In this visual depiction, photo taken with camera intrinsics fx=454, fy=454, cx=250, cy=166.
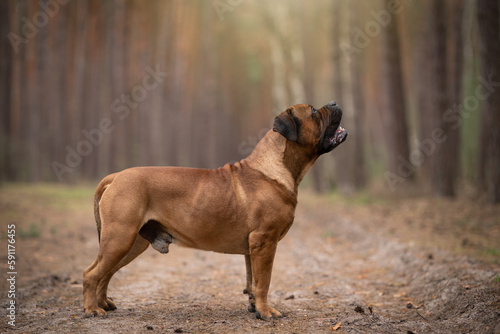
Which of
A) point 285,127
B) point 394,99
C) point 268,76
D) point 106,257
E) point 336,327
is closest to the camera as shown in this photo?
point 336,327

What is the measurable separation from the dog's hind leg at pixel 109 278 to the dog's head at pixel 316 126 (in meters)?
1.90

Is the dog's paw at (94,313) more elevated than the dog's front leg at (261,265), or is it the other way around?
the dog's front leg at (261,265)

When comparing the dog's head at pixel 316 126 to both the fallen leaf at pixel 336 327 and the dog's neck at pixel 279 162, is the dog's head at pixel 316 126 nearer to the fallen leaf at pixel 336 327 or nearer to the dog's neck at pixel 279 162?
the dog's neck at pixel 279 162

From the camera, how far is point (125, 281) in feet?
21.2

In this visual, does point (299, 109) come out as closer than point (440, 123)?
Yes

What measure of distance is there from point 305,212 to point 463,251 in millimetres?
7304

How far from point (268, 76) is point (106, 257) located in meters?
45.4

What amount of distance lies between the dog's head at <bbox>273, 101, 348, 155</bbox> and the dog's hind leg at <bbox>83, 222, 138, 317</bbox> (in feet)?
6.12

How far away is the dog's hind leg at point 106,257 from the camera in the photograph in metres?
4.40

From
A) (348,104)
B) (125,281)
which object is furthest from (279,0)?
(125,281)

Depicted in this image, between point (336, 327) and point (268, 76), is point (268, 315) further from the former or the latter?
point (268, 76)

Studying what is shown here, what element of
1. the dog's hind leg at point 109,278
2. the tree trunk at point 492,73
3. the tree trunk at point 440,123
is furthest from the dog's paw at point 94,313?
the tree trunk at point 440,123

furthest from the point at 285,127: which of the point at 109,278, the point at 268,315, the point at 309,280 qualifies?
the point at 309,280

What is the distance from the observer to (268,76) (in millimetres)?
48438
